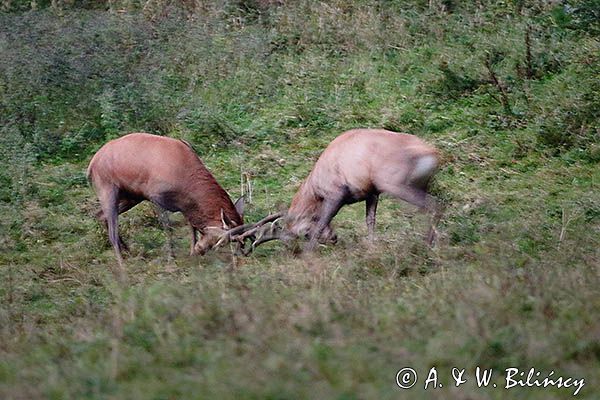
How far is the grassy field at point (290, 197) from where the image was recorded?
4773 mm

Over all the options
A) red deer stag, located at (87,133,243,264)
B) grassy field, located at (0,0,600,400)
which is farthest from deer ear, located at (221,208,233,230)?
grassy field, located at (0,0,600,400)

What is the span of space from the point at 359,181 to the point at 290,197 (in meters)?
1.93

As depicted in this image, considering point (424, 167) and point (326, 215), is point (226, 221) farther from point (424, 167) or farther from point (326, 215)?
point (424, 167)

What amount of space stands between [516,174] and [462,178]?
576mm

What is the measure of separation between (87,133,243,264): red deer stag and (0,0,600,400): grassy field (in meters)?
0.32

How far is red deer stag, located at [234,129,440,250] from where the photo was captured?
8828 millimetres

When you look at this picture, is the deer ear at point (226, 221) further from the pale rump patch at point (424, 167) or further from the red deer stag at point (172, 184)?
the pale rump patch at point (424, 167)

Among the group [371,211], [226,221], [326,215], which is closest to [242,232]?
[226,221]

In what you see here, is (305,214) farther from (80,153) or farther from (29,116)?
(29,116)

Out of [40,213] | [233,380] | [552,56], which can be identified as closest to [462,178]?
[552,56]

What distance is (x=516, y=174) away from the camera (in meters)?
10.9

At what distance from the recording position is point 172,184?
9.35 metres

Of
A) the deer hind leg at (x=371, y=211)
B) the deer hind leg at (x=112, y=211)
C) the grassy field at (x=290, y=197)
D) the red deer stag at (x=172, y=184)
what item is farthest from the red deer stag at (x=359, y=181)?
the deer hind leg at (x=112, y=211)

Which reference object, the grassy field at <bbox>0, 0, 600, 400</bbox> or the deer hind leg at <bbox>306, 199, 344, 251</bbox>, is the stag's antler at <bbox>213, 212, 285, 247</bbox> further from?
the deer hind leg at <bbox>306, 199, 344, 251</bbox>
